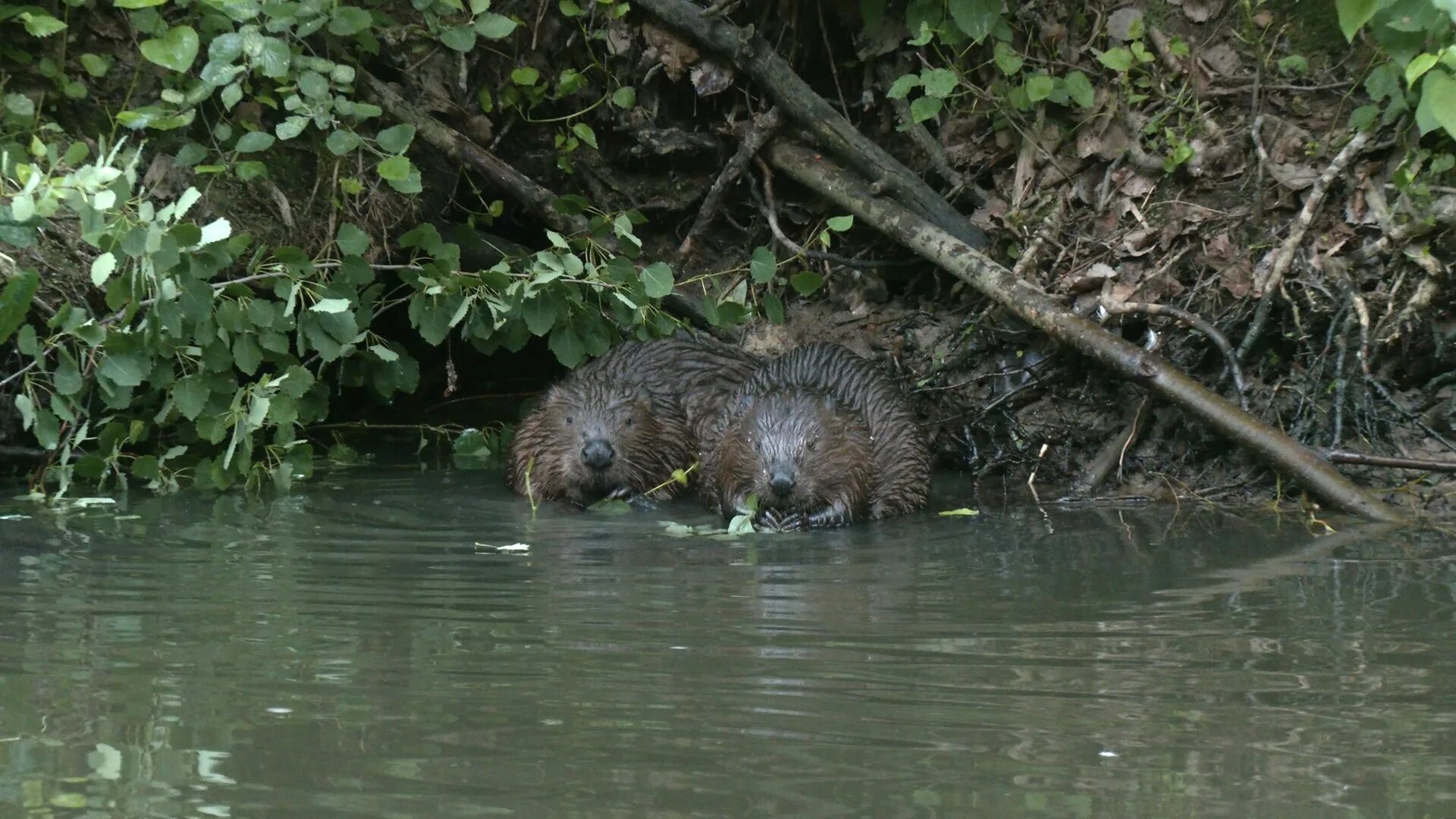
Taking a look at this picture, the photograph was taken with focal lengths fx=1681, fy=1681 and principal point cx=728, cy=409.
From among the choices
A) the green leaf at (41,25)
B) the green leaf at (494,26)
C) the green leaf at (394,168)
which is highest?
the green leaf at (494,26)

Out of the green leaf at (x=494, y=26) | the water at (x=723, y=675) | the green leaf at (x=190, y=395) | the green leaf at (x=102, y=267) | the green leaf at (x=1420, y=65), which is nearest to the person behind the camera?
the water at (x=723, y=675)

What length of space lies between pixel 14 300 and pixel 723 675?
314 cm

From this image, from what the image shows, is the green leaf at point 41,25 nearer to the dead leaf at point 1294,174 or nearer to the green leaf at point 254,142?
the green leaf at point 254,142

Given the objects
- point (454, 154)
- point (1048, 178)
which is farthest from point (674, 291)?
point (1048, 178)

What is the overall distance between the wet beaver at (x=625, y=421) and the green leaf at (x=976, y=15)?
1620 millimetres

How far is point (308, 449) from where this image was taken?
618 cm

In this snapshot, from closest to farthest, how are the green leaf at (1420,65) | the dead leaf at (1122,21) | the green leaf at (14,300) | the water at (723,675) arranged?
the water at (723,675)
the green leaf at (1420,65)
the green leaf at (14,300)
the dead leaf at (1122,21)

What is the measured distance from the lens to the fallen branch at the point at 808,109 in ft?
22.4

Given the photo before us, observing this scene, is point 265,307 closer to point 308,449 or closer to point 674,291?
point 308,449

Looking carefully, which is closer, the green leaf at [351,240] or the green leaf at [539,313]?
the green leaf at [351,240]

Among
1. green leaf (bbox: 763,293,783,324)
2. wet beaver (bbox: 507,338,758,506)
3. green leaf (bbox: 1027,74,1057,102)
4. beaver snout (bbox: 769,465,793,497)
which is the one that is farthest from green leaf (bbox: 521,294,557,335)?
green leaf (bbox: 1027,74,1057,102)

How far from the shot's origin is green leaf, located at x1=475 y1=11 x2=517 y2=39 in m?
6.15

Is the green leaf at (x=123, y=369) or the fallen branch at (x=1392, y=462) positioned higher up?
the green leaf at (x=123, y=369)

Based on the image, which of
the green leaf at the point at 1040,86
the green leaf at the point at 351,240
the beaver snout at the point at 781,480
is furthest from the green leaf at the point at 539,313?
the green leaf at the point at 1040,86
